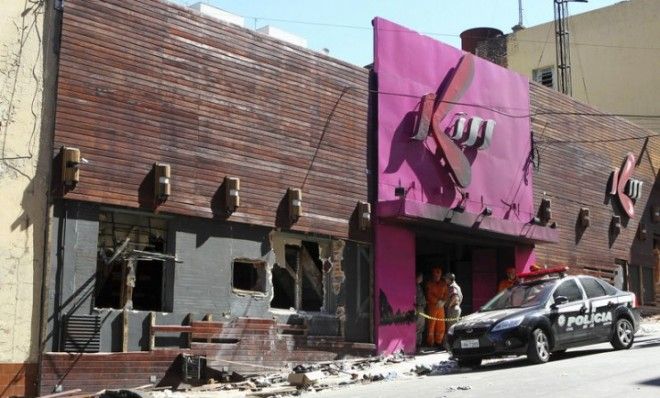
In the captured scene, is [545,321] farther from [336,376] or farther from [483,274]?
[483,274]

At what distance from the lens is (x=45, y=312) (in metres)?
12.1

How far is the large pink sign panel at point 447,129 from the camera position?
713 inches

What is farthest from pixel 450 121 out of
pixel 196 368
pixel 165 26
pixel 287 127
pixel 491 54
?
pixel 491 54

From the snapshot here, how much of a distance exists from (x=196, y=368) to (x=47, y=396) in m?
2.73

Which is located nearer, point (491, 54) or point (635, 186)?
point (635, 186)

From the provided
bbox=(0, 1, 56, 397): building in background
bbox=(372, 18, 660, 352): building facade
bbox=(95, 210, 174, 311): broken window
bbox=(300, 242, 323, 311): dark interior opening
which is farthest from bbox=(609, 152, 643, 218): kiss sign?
bbox=(0, 1, 56, 397): building in background

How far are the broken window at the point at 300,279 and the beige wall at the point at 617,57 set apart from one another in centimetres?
1928

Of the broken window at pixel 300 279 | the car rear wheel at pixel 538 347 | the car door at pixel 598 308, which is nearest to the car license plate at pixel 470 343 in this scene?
the car rear wheel at pixel 538 347

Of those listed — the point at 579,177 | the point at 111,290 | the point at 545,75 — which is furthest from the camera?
the point at 545,75

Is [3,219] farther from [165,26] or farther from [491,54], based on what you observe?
[491,54]

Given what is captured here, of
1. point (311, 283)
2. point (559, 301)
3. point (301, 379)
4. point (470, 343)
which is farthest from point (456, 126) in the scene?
point (301, 379)

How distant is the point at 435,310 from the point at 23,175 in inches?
383

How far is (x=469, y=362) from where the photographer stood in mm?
14359

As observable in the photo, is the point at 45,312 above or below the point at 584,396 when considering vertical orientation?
above
